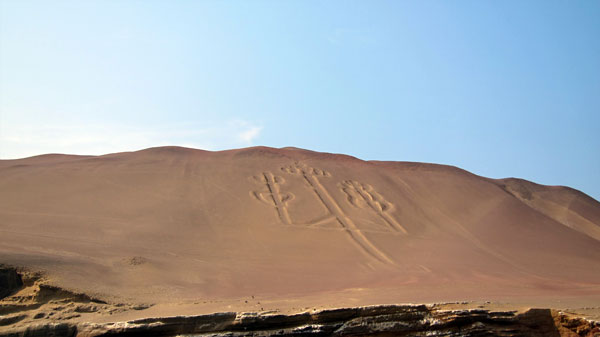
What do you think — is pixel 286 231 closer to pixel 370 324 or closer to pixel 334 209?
pixel 334 209

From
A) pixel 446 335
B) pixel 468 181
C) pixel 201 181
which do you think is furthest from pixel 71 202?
pixel 468 181

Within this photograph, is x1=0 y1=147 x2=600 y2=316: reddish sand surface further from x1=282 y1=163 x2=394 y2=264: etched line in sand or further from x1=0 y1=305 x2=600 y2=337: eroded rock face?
x1=0 y1=305 x2=600 y2=337: eroded rock face

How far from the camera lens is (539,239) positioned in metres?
17.4

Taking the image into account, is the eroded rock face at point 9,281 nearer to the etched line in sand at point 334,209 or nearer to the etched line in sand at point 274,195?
the etched line in sand at point 274,195

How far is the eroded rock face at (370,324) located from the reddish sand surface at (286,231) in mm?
1064

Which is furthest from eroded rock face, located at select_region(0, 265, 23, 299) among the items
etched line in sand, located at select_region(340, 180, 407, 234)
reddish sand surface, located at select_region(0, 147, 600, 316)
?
etched line in sand, located at select_region(340, 180, 407, 234)

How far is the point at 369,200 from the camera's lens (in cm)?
1942

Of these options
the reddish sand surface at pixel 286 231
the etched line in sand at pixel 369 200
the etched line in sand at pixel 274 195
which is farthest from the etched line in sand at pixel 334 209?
the etched line in sand at pixel 274 195

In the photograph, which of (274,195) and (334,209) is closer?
(334,209)

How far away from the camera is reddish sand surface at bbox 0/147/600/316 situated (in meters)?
10.1

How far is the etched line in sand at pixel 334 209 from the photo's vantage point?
581 inches

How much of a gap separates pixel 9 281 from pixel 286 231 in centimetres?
850

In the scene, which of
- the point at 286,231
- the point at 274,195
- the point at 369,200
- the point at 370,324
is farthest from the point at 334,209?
the point at 370,324

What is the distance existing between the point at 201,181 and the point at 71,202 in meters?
5.23
